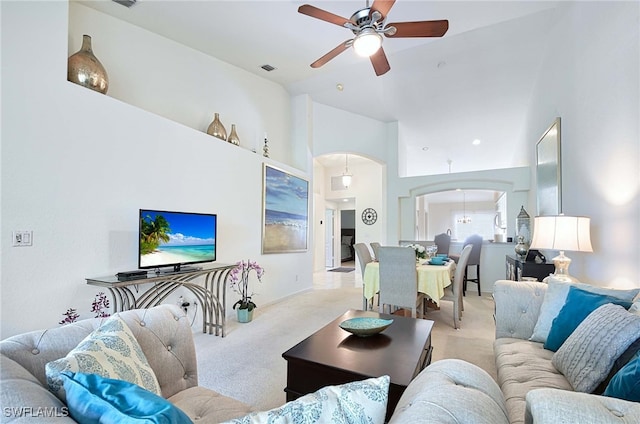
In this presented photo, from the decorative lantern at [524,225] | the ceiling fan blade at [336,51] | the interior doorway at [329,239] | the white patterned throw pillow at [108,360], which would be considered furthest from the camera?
the interior doorway at [329,239]

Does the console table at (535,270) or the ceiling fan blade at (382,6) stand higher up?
the ceiling fan blade at (382,6)

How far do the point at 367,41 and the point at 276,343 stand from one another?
2955 millimetres

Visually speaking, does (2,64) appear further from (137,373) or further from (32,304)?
(137,373)

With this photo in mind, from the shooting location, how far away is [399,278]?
350 cm

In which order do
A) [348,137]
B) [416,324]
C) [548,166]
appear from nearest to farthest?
1. [416,324]
2. [548,166]
3. [348,137]

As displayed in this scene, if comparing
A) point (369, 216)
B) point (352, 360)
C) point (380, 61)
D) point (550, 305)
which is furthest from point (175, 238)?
point (369, 216)

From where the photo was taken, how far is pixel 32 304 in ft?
7.02

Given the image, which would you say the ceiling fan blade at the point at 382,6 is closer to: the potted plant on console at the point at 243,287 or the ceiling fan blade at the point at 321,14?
the ceiling fan blade at the point at 321,14

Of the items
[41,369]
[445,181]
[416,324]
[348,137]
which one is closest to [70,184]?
[41,369]

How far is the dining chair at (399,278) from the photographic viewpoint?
3.43m

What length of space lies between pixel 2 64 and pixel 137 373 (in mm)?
2435

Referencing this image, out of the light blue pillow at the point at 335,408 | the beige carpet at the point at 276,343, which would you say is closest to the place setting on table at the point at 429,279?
the beige carpet at the point at 276,343

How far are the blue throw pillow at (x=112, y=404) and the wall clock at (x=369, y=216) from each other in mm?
7730

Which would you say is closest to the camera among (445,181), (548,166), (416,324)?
(416,324)
